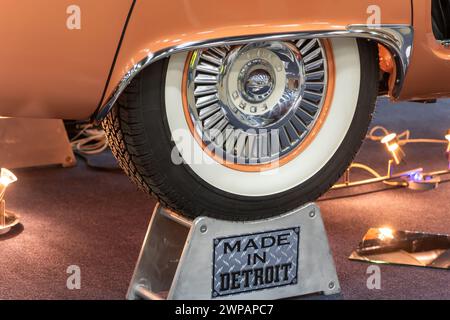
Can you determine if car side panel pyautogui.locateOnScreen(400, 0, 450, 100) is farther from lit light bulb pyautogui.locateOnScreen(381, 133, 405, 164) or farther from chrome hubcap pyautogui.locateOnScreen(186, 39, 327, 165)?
lit light bulb pyautogui.locateOnScreen(381, 133, 405, 164)

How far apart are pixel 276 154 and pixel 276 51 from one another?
0.27 metres

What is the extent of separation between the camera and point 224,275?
2.14m

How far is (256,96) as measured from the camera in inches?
81.1

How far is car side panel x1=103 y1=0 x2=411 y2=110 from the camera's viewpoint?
177cm

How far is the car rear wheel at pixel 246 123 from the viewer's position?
1.92m

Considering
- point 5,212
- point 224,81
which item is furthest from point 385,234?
point 5,212

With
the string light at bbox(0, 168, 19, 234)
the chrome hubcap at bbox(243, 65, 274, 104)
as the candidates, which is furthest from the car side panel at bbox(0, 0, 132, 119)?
the string light at bbox(0, 168, 19, 234)

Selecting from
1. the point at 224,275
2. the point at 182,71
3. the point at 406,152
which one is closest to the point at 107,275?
the point at 224,275

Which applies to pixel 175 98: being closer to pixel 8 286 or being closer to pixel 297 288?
pixel 297 288

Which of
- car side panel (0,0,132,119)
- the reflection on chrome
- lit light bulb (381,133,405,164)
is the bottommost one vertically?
the reflection on chrome

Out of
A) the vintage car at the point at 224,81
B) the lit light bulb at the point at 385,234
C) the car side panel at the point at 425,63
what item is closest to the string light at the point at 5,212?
the vintage car at the point at 224,81

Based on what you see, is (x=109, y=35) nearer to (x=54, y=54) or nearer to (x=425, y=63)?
(x=54, y=54)

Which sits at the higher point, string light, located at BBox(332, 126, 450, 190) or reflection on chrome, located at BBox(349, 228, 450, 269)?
string light, located at BBox(332, 126, 450, 190)
